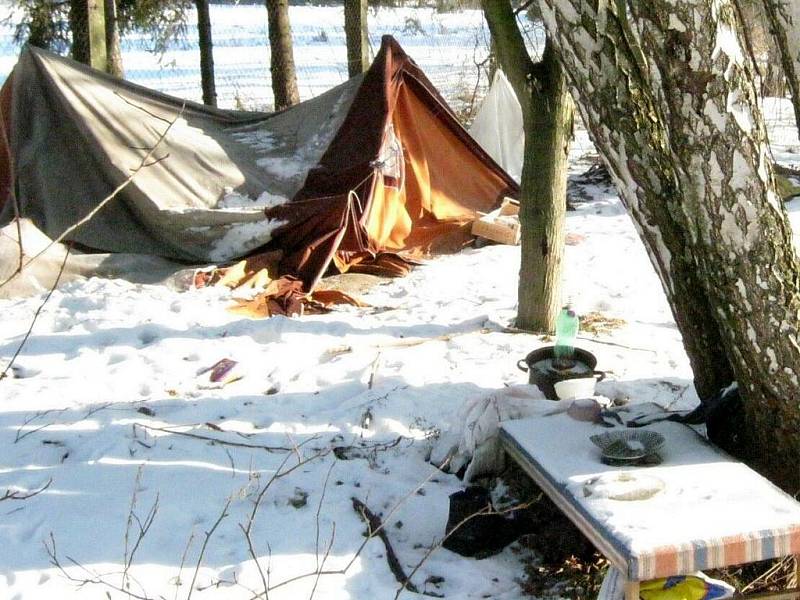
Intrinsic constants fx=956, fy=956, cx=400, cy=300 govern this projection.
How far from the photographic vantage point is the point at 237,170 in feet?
24.5

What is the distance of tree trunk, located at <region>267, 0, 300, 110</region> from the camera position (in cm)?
1000

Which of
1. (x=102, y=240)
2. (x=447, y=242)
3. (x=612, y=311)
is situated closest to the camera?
(x=612, y=311)

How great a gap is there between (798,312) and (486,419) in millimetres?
1200

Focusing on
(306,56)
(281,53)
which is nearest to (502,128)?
(281,53)

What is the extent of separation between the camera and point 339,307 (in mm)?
6074

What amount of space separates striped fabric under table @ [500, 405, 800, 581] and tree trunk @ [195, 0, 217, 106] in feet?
28.3

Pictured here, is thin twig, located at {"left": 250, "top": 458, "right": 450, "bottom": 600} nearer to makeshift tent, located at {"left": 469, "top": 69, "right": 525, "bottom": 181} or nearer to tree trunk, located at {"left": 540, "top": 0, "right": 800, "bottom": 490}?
tree trunk, located at {"left": 540, "top": 0, "right": 800, "bottom": 490}

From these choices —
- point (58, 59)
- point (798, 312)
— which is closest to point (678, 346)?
point (798, 312)

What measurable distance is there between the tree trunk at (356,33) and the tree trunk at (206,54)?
1.72 meters

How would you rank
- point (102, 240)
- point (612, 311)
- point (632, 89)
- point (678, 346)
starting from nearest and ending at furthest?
1. point (632, 89)
2. point (678, 346)
3. point (612, 311)
4. point (102, 240)

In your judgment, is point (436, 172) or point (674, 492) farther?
point (436, 172)

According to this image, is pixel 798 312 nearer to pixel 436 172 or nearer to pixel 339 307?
pixel 339 307

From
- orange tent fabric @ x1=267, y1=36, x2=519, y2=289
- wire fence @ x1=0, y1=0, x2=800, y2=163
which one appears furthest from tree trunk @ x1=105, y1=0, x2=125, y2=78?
orange tent fabric @ x1=267, y1=36, x2=519, y2=289

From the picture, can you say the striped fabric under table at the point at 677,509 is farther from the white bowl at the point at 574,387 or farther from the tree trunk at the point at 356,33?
the tree trunk at the point at 356,33
